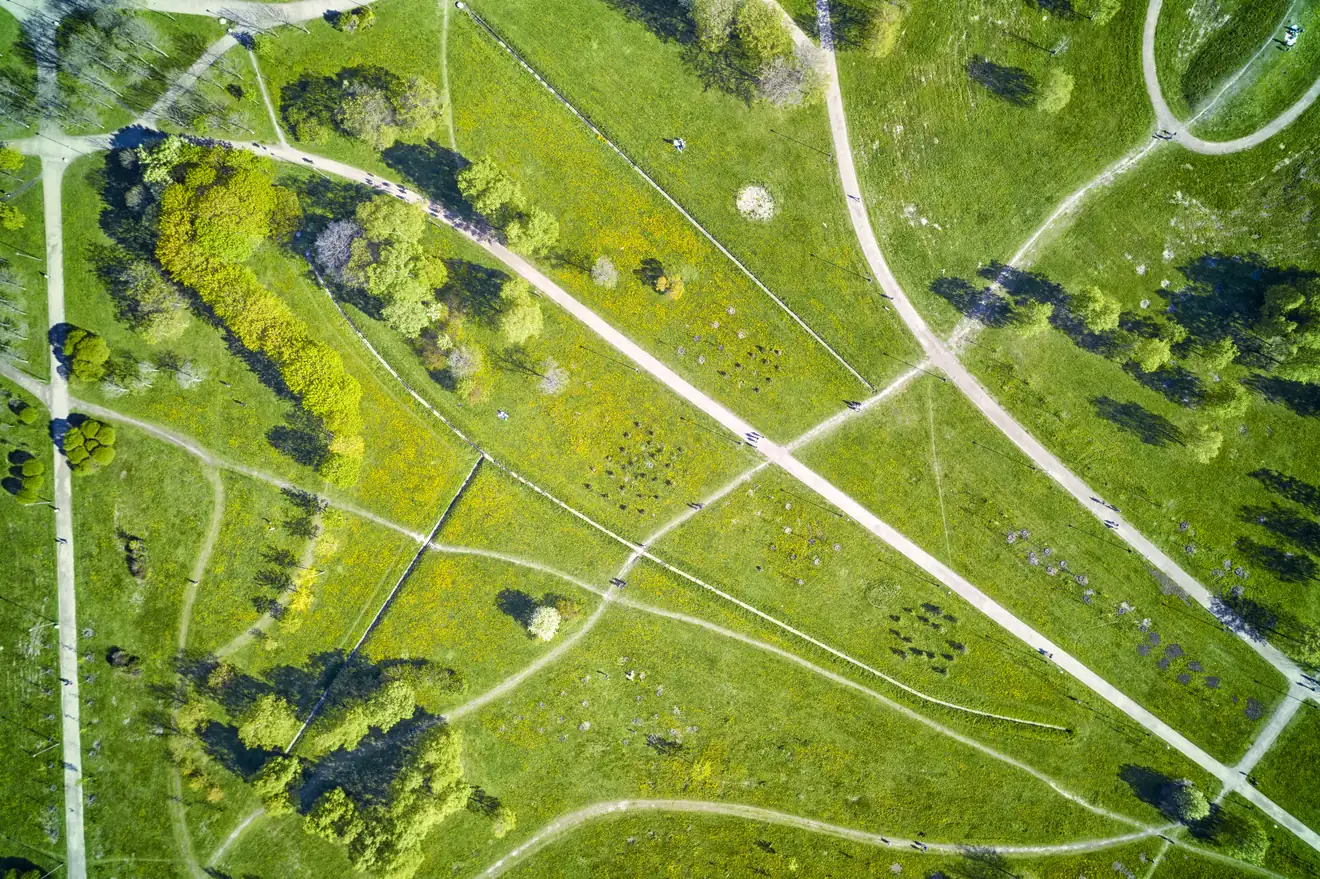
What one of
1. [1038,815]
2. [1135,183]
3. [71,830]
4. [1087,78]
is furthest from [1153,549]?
[71,830]

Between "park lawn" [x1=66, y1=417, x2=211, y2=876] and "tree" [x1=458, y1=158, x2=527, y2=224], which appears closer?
"tree" [x1=458, y1=158, x2=527, y2=224]

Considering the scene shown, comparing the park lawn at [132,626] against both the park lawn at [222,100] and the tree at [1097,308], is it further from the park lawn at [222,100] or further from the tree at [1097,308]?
the tree at [1097,308]

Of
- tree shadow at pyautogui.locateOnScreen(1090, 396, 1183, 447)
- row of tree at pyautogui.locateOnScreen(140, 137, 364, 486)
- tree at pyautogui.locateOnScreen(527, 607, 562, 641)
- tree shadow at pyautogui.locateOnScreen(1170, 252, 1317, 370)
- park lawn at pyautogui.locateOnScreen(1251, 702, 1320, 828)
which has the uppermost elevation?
tree shadow at pyautogui.locateOnScreen(1170, 252, 1317, 370)

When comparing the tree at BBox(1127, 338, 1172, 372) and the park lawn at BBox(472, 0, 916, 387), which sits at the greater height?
the tree at BBox(1127, 338, 1172, 372)

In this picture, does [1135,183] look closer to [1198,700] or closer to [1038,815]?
[1198,700]

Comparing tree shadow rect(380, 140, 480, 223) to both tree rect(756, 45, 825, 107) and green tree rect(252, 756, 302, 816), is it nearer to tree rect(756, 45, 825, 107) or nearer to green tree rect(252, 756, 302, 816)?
tree rect(756, 45, 825, 107)

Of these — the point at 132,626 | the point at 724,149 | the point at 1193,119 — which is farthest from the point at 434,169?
the point at 1193,119

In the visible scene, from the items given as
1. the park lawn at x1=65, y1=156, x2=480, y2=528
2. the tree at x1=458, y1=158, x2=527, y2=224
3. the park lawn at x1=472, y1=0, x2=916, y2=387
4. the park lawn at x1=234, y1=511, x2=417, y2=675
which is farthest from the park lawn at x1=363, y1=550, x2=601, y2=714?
the park lawn at x1=472, y1=0, x2=916, y2=387
